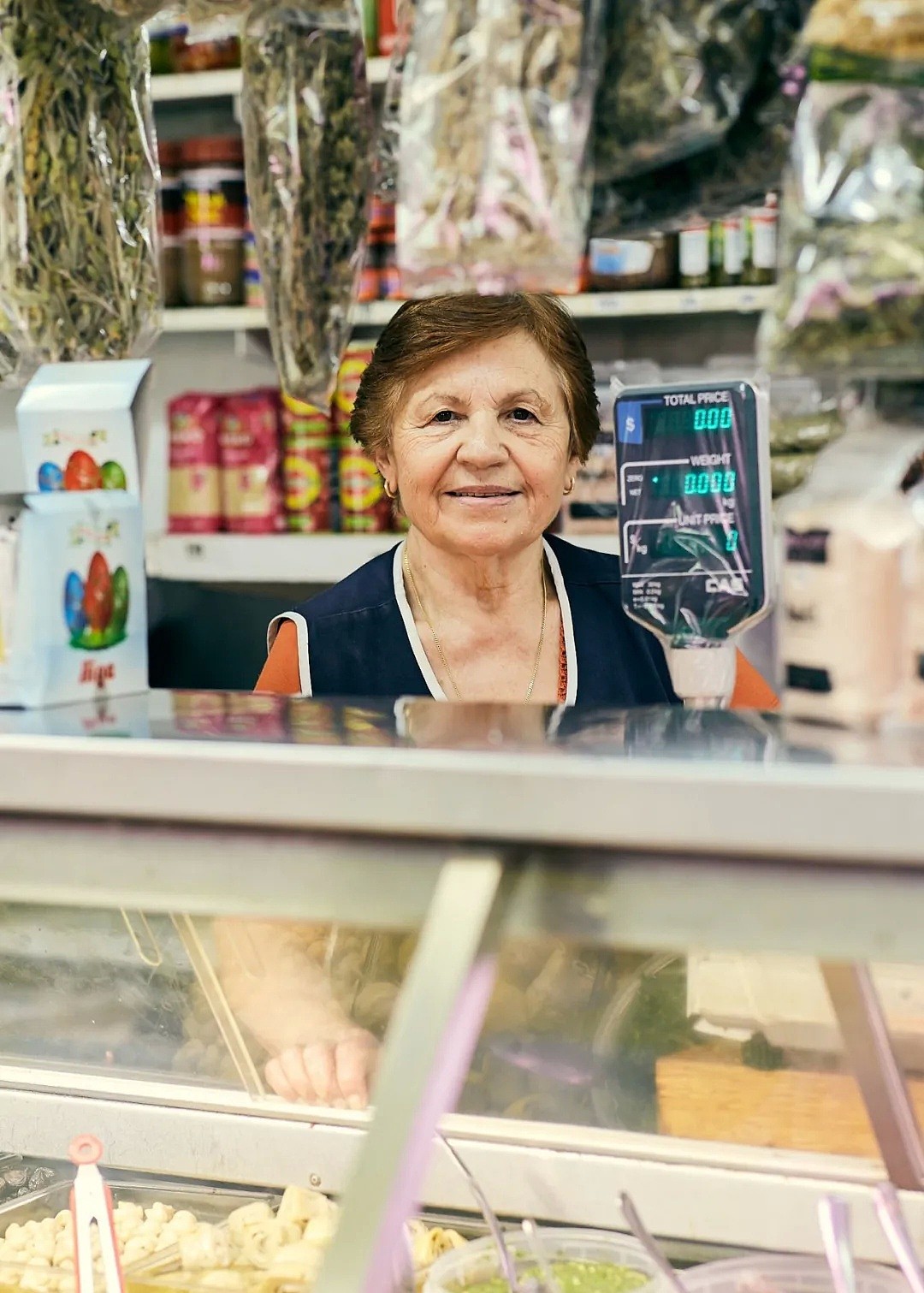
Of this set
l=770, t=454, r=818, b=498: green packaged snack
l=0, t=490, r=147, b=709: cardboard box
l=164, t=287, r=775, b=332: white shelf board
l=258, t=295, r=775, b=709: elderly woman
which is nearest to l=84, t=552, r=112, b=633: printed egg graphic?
l=0, t=490, r=147, b=709: cardboard box

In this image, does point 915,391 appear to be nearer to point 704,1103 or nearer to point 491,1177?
→ point 704,1103

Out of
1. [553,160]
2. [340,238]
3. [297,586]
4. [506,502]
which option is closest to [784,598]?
[553,160]

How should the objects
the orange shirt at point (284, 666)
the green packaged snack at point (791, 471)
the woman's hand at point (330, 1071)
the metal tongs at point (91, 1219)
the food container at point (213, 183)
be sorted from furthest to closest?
1. the food container at point (213, 183)
2. the green packaged snack at point (791, 471)
3. the orange shirt at point (284, 666)
4. the metal tongs at point (91, 1219)
5. the woman's hand at point (330, 1071)

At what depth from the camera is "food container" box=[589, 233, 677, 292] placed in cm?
268

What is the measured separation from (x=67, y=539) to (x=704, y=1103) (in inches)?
23.8

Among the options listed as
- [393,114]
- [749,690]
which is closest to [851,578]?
[393,114]

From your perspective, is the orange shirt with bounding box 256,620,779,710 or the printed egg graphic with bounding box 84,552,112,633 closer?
the printed egg graphic with bounding box 84,552,112,633

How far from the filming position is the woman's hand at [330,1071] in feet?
3.18

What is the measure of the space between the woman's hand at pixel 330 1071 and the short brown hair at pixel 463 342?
1070 millimetres

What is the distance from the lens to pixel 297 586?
310 centimetres

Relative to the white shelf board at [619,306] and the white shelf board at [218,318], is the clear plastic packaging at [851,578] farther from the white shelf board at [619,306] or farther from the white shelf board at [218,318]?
the white shelf board at [218,318]

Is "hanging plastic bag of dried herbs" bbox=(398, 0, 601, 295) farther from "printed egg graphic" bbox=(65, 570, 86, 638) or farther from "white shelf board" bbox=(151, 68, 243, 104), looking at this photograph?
"white shelf board" bbox=(151, 68, 243, 104)

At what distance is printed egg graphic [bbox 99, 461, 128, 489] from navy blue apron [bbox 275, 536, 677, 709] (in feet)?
2.57

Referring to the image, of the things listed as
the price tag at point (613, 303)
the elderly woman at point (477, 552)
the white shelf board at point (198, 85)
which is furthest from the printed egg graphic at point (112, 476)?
the white shelf board at point (198, 85)
